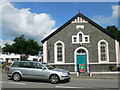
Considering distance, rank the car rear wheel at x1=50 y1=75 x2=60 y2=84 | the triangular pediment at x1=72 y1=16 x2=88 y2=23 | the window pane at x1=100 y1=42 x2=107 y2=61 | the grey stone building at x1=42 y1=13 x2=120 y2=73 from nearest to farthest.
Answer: the car rear wheel at x1=50 y1=75 x2=60 y2=84 < the grey stone building at x1=42 y1=13 x2=120 y2=73 < the window pane at x1=100 y1=42 x2=107 y2=61 < the triangular pediment at x1=72 y1=16 x2=88 y2=23

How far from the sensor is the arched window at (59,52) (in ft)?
70.8

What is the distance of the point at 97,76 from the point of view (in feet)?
56.1

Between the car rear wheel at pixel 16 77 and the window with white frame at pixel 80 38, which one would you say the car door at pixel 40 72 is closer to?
the car rear wheel at pixel 16 77

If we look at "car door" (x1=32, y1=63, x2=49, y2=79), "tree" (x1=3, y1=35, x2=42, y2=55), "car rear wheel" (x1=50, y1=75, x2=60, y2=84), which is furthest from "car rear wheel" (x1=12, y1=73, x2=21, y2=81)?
"tree" (x1=3, y1=35, x2=42, y2=55)

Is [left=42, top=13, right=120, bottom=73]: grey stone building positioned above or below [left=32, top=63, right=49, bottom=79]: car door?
above

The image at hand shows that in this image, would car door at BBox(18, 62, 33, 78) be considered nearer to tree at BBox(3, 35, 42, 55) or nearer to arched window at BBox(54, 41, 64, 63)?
arched window at BBox(54, 41, 64, 63)

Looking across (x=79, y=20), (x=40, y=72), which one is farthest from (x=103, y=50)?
(x=40, y=72)

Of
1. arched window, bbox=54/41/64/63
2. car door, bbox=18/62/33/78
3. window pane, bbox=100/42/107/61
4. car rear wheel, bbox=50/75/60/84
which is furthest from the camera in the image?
arched window, bbox=54/41/64/63

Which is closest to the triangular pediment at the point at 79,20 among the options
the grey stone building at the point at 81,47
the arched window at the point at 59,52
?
the grey stone building at the point at 81,47

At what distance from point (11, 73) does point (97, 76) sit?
26.4ft

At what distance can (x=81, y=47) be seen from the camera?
21.3 metres

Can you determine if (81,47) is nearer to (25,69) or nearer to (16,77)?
(25,69)

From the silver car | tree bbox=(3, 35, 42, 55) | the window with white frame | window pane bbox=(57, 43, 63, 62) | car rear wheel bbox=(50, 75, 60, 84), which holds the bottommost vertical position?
car rear wheel bbox=(50, 75, 60, 84)

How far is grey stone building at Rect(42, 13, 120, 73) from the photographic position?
2105 cm
